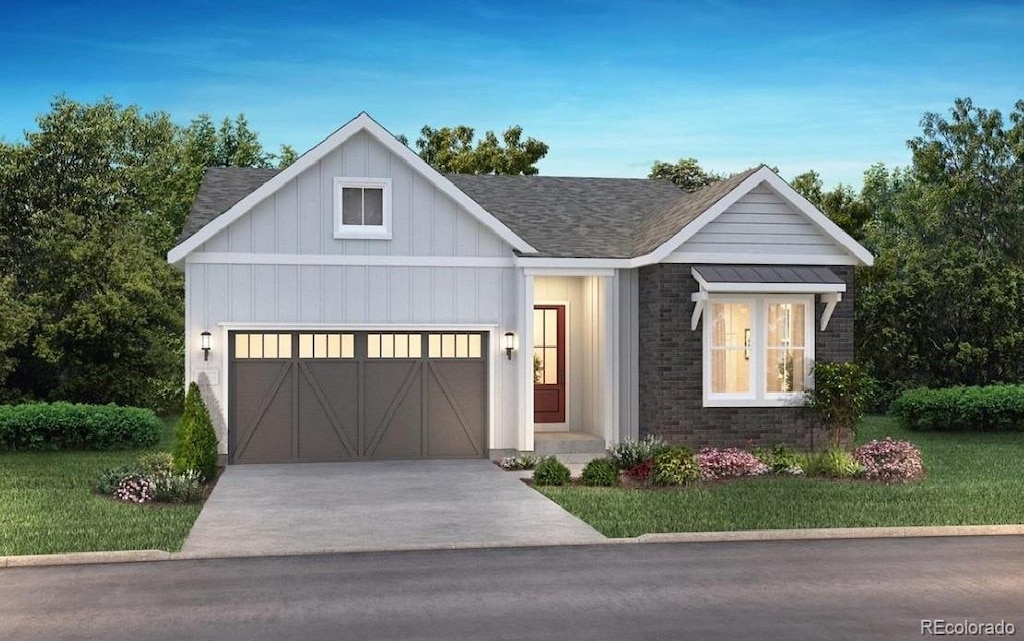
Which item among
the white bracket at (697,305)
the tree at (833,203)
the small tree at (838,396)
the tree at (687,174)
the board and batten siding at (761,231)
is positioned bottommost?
the small tree at (838,396)

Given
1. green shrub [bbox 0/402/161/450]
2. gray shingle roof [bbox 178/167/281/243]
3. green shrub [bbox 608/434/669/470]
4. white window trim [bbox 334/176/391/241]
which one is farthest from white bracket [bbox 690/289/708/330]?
green shrub [bbox 0/402/161/450]

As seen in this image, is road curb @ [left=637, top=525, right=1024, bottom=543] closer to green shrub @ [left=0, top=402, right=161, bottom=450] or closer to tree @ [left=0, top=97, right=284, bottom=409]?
green shrub @ [left=0, top=402, right=161, bottom=450]

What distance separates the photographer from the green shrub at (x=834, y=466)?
1781 cm

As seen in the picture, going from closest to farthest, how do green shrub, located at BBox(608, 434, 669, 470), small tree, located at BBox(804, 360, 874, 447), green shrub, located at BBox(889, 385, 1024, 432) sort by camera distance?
green shrub, located at BBox(608, 434, 669, 470)
small tree, located at BBox(804, 360, 874, 447)
green shrub, located at BBox(889, 385, 1024, 432)

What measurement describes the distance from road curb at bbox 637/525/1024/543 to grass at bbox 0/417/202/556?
5.27 metres

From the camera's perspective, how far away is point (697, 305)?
66.4 feet

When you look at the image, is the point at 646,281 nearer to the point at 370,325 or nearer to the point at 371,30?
the point at 370,325

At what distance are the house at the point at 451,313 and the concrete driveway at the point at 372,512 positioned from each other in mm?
1372

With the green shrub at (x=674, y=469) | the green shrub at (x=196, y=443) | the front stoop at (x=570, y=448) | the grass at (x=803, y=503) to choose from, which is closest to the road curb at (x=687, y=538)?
the grass at (x=803, y=503)

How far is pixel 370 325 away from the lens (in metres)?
20.7

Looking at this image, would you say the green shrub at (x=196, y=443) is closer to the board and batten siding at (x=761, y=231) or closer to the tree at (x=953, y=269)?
the board and batten siding at (x=761, y=231)

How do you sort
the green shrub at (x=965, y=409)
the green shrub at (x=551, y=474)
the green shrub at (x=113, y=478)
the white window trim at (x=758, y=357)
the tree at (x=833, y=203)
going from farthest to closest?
the tree at (x=833, y=203) < the green shrub at (x=965, y=409) < the white window trim at (x=758, y=357) < the green shrub at (x=551, y=474) < the green shrub at (x=113, y=478)

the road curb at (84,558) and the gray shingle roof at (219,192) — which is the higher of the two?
the gray shingle roof at (219,192)

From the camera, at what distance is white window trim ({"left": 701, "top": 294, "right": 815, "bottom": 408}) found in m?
20.5
